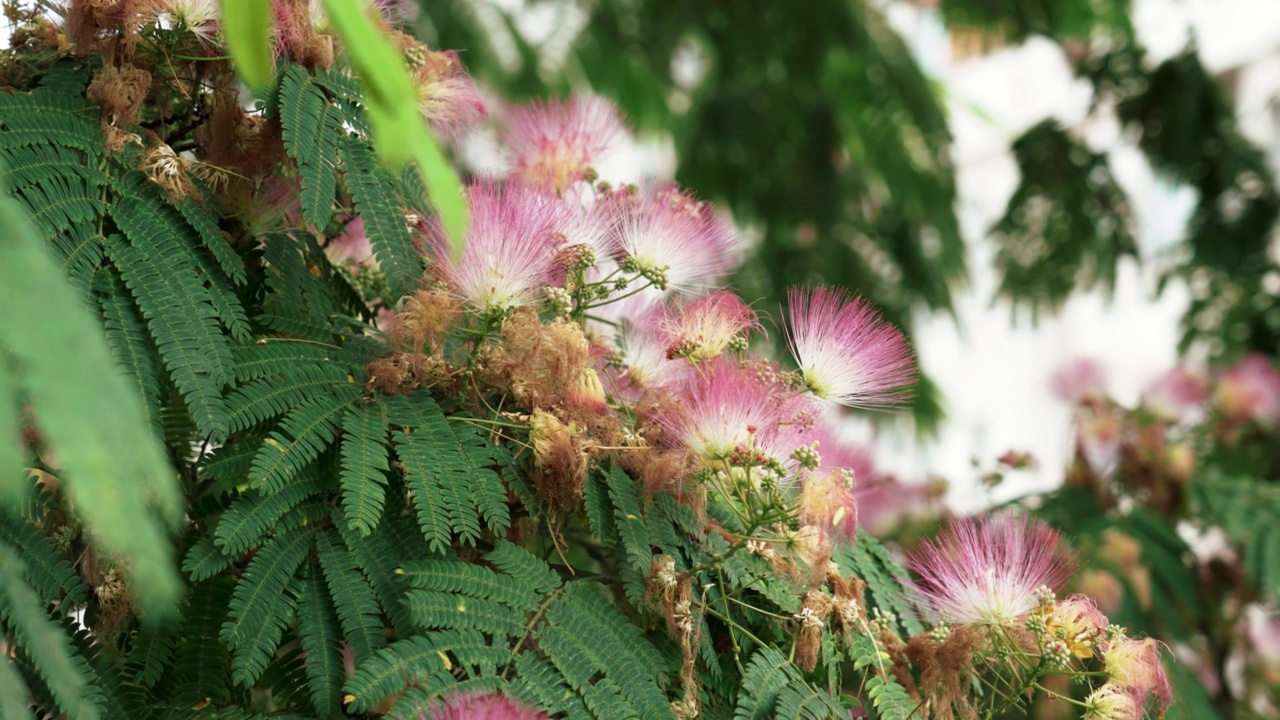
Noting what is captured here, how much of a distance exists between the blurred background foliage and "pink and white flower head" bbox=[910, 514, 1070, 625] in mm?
2378

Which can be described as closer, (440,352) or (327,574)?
(327,574)

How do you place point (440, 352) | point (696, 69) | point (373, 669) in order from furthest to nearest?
point (696, 69), point (440, 352), point (373, 669)

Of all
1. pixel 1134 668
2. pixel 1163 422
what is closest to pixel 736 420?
pixel 1134 668

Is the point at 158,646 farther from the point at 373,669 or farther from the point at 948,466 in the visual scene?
the point at 948,466

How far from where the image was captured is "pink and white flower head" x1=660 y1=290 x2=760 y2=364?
119 centimetres

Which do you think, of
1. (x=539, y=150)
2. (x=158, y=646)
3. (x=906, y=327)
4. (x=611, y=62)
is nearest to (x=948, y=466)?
(x=906, y=327)

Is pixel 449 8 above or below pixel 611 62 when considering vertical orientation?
below

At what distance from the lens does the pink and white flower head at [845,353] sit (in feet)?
3.99

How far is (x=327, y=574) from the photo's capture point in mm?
1032

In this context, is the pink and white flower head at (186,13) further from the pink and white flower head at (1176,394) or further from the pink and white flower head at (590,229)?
the pink and white flower head at (1176,394)

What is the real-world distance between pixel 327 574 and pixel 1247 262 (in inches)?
141

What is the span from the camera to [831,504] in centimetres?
112

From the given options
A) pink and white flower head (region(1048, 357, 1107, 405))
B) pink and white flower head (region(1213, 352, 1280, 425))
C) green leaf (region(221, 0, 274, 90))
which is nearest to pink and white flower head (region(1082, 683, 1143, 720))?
green leaf (region(221, 0, 274, 90))

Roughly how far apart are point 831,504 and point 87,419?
2.49 feet
